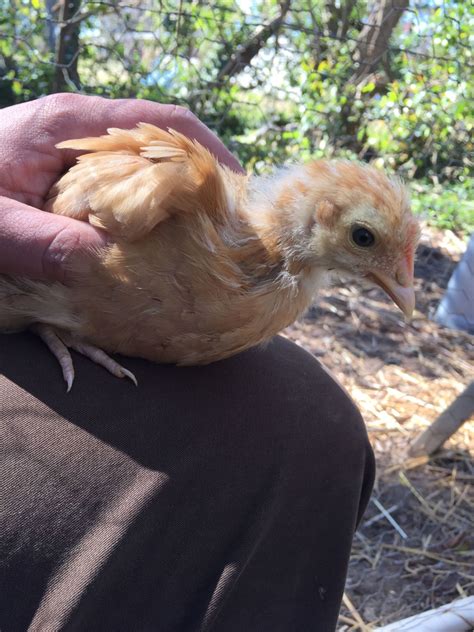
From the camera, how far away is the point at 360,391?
116 inches

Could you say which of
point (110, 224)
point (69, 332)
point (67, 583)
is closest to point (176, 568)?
point (67, 583)

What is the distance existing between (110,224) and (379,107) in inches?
170

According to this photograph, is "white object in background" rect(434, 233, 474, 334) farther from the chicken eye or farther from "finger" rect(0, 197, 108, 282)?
"finger" rect(0, 197, 108, 282)

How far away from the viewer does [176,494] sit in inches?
46.8

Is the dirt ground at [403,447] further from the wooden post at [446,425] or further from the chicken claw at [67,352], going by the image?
the chicken claw at [67,352]

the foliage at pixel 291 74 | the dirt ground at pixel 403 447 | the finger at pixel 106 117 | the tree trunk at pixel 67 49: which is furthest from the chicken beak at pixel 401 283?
the tree trunk at pixel 67 49

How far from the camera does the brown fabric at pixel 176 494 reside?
1084 millimetres

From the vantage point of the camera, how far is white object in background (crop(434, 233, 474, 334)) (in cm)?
219

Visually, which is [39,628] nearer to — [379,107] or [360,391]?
[360,391]

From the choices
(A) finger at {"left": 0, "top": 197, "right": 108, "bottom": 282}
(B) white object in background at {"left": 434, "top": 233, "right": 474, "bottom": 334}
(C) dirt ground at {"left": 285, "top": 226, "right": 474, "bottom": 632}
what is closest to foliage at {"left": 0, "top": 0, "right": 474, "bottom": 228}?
(C) dirt ground at {"left": 285, "top": 226, "right": 474, "bottom": 632}

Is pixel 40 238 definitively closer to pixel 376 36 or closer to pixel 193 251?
pixel 193 251

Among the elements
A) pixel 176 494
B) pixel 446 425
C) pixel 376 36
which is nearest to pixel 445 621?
pixel 176 494

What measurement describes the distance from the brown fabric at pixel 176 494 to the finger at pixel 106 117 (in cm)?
52

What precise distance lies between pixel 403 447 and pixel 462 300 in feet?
2.37
